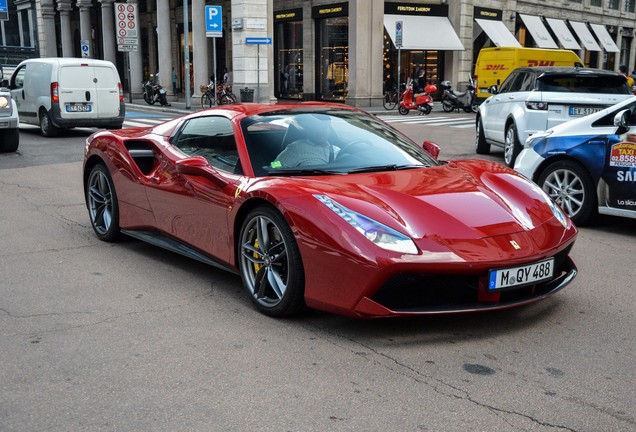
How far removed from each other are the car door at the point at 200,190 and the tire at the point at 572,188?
395cm

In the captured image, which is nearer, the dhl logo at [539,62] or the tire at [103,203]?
the tire at [103,203]

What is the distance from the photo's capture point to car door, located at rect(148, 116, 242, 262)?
5.00 m

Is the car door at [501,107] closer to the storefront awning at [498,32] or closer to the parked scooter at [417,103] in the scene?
the parked scooter at [417,103]

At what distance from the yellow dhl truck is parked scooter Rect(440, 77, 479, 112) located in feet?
1.94

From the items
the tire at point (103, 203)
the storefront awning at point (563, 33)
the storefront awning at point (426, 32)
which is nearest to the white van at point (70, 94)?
the tire at point (103, 203)

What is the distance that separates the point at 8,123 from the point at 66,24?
39.1 m

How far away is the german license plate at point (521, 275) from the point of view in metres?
4.06

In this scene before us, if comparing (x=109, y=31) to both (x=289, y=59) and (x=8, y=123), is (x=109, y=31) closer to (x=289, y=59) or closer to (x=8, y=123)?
(x=289, y=59)

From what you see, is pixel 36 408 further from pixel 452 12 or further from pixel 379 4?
pixel 452 12

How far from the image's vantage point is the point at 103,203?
6.72 meters

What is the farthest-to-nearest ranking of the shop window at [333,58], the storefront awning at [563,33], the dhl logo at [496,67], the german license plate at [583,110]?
the storefront awning at [563,33]
the shop window at [333,58]
the dhl logo at [496,67]
the german license plate at [583,110]

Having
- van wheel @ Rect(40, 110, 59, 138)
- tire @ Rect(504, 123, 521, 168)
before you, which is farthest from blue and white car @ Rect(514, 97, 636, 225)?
van wheel @ Rect(40, 110, 59, 138)

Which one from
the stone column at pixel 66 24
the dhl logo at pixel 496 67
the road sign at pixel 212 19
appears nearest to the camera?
the road sign at pixel 212 19

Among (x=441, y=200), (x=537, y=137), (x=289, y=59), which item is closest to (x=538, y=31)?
(x=289, y=59)
